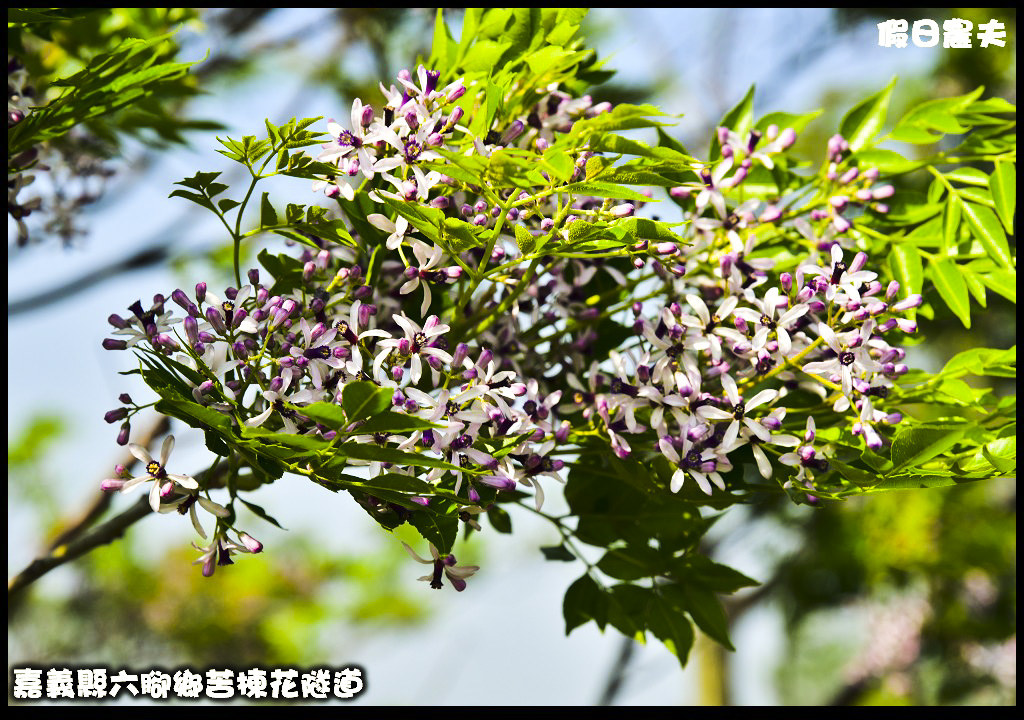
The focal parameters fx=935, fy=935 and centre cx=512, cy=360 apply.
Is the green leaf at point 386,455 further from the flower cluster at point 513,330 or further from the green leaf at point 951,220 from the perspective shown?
the green leaf at point 951,220

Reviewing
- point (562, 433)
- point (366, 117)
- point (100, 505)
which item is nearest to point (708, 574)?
point (562, 433)

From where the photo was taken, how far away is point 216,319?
81cm

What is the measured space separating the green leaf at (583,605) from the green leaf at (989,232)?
561 millimetres

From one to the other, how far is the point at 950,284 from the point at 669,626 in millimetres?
473

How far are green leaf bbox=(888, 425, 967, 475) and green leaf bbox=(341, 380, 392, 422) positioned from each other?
43cm

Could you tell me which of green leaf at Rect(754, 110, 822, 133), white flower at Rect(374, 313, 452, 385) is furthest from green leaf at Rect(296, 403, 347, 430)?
green leaf at Rect(754, 110, 822, 133)

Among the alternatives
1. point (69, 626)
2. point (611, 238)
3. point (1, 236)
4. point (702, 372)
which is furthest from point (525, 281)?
point (69, 626)

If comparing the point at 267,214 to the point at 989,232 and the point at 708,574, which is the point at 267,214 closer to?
the point at 708,574

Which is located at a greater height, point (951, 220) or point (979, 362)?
point (951, 220)

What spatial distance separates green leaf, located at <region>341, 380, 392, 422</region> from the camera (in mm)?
672

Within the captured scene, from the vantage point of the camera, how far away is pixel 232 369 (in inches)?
32.2

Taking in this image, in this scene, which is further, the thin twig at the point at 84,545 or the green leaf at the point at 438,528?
the thin twig at the point at 84,545

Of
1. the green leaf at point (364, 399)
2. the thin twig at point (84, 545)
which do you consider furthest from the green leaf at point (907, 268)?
the thin twig at point (84, 545)

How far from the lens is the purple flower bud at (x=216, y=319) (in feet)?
2.65
